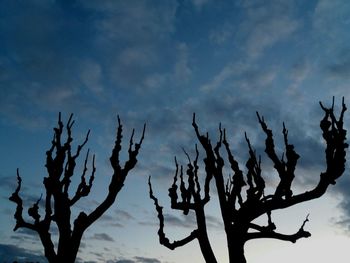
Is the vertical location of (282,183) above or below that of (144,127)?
below

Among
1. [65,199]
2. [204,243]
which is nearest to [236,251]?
[204,243]

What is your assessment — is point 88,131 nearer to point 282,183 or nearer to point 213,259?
point 213,259

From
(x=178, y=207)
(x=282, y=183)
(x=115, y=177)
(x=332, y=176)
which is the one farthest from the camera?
(x=178, y=207)

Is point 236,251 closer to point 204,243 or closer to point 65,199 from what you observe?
point 204,243

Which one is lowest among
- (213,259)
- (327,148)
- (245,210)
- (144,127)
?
(213,259)

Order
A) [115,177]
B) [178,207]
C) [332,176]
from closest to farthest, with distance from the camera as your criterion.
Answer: [332,176] → [115,177] → [178,207]

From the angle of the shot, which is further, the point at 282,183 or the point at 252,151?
the point at 252,151

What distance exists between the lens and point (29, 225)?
980 cm

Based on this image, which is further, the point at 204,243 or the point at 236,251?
the point at 204,243

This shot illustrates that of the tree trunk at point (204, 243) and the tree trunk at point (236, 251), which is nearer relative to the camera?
the tree trunk at point (236, 251)

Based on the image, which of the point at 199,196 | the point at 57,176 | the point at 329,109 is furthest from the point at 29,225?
the point at 329,109

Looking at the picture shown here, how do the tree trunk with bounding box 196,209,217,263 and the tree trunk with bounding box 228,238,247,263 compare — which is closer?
the tree trunk with bounding box 228,238,247,263

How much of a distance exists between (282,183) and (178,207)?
11.3ft

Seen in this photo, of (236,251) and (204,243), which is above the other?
(204,243)
